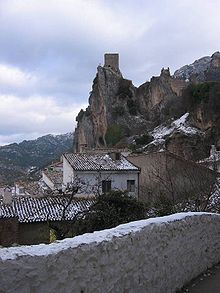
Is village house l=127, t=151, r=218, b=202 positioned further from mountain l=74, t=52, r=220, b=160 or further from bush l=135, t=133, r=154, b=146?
mountain l=74, t=52, r=220, b=160

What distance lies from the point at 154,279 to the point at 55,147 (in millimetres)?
127086

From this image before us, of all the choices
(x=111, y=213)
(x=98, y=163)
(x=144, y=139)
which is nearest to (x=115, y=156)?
(x=98, y=163)

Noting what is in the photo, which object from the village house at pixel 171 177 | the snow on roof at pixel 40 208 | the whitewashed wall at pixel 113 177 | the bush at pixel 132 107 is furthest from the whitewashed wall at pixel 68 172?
the bush at pixel 132 107

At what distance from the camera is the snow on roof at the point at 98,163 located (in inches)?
1326

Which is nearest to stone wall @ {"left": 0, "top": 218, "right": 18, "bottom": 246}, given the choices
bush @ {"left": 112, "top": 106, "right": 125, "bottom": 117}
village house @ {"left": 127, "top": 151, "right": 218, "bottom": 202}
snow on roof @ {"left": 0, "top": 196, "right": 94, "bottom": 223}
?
snow on roof @ {"left": 0, "top": 196, "right": 94, "bottom": 223}

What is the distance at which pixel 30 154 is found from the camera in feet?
384

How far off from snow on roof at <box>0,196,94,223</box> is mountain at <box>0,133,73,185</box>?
50162 millimetres

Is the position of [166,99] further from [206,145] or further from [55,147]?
[55,147]

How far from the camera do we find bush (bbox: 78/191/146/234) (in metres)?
15.7

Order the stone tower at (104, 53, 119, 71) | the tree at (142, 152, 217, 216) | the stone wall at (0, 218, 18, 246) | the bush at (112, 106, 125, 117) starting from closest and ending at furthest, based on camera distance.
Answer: the tree at (142, 152, 217, 216) → the stone wall at (0, 218, 18, 246) → the bush at (112, 106, 125, 117) → the stone tower at (104, 53, 119, 71)

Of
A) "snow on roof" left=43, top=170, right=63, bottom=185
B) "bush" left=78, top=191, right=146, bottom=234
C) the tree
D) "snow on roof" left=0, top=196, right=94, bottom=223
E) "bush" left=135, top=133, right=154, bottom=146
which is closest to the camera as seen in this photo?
"bush" left=78, top=191, right=146, bottom=234

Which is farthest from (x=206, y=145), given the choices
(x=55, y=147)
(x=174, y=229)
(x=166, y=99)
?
(x=55, y=147)

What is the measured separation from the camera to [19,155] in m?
112

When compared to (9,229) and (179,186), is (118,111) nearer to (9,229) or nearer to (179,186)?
(179,186)
